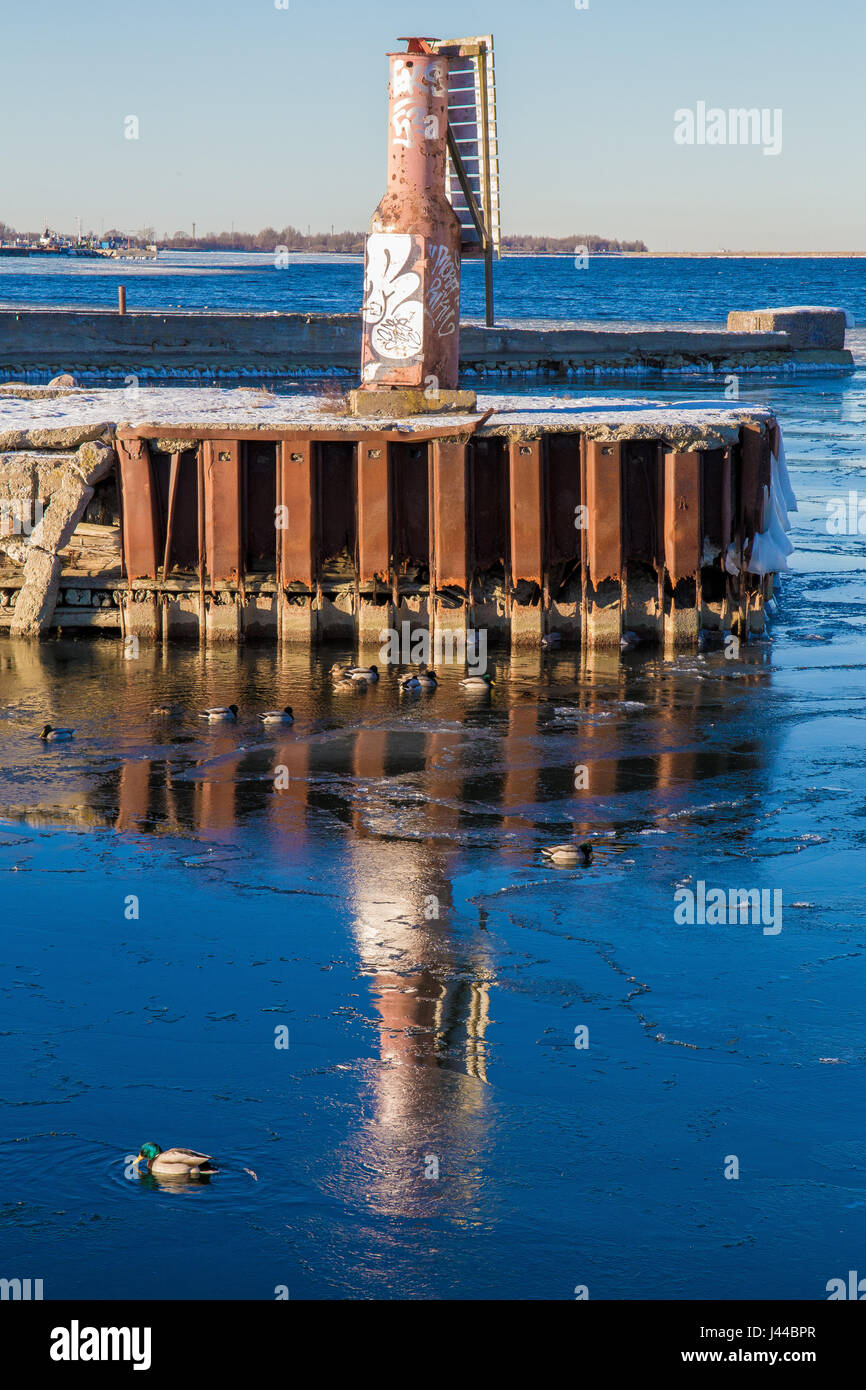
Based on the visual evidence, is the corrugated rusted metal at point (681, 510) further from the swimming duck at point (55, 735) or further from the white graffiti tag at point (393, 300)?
the swimming duck at point (55, 735)

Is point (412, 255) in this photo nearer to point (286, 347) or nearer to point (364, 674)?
point (364, 674)

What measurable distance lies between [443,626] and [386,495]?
146 centimetres

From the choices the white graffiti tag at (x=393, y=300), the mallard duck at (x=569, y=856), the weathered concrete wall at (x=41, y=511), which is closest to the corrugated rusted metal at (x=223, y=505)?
the weathered concrete wall at (x=41, y=511)

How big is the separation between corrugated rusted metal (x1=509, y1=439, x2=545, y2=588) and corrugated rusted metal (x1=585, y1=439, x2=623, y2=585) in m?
0.51

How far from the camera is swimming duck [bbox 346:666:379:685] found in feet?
48.9

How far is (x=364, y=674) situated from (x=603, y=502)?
3.15 meters

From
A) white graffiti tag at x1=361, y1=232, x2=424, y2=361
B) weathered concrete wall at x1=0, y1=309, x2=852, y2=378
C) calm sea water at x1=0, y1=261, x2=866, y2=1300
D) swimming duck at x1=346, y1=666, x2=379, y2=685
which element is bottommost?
calm sea water at x1=0, y1=261, x2=866, y2=1300

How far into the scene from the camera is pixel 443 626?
16.2 m

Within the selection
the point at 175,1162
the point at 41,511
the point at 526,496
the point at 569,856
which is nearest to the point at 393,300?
the point at 526,496

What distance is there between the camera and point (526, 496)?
16.0 m

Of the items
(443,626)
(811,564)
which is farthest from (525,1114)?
(811,564)

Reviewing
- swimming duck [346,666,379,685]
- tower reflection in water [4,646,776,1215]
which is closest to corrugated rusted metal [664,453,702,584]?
tower reflection in water [4,646,776,1215]

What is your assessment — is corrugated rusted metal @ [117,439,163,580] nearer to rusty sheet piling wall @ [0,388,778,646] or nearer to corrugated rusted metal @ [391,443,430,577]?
rusty sheet piling wall @ [0,388,778,646]
